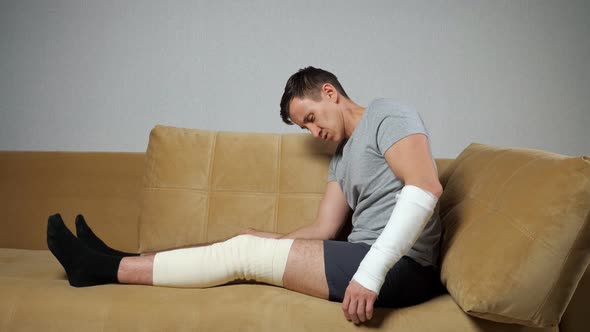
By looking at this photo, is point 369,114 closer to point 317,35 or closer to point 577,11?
point 317,35

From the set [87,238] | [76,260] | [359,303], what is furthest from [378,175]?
[87,238]

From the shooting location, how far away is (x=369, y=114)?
4.38 feet

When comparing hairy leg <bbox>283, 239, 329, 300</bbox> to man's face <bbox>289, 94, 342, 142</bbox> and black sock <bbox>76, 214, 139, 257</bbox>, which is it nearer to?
man's face <bbox>289, 94, 342, 142</bbox>

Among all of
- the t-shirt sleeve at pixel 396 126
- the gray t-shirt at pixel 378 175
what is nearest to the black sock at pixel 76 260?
the gray t-shirt at pixel 378 175

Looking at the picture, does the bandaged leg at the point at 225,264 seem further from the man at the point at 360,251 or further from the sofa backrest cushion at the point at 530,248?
the sofa backrest cushion at the point at 530,248

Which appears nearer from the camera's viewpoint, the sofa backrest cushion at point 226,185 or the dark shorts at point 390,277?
the dark shorts at point 390,277

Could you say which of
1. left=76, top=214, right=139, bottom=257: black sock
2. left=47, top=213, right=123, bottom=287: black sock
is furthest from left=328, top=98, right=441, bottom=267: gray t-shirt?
left=76, top=214, right=139, bottom=257: black sock

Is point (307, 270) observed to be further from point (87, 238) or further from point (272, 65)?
point (272, 65)

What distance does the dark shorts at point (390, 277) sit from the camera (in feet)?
3.81

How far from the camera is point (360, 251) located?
4.09 feet

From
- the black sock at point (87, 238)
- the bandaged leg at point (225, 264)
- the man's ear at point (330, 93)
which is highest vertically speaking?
the man's ear at point (330, 93)

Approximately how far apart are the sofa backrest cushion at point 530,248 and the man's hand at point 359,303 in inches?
7.9

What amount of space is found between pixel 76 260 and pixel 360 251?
0.75 meters

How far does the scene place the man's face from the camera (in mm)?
1463
